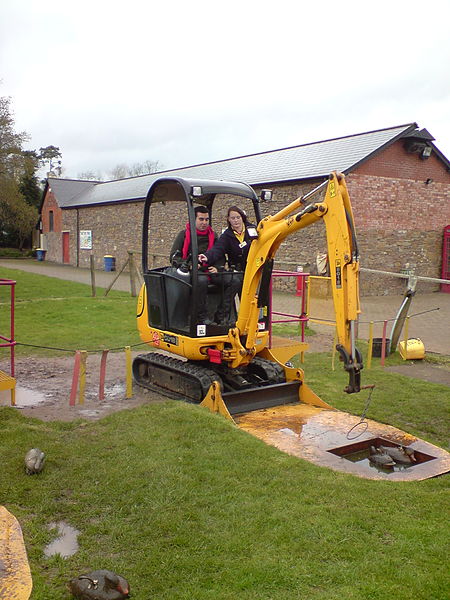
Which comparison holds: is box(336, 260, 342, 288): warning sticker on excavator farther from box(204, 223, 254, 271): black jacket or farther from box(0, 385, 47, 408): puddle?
box(0, 385, 47, 408): puddle

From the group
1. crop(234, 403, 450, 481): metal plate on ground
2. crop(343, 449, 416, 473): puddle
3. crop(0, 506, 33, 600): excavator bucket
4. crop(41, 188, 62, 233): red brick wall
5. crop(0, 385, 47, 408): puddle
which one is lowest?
crop(343, 449, 416, 473): puddle

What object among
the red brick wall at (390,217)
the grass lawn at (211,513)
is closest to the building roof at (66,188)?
the red brick wall at (390,217)

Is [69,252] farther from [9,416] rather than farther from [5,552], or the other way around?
[5,552]

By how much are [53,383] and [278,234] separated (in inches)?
166

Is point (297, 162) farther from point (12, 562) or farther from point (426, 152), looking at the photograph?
point (12, 562)

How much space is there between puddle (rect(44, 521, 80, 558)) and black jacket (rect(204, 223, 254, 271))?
3664 mm

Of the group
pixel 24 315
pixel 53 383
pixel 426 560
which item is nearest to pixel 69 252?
pixel 24 315

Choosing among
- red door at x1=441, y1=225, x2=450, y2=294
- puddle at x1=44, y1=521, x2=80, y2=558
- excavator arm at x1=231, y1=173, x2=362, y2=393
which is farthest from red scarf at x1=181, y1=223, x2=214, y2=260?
red door at x1=441, y1=225, x2=450, y2=294

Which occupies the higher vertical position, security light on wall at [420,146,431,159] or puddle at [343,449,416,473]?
security light on wall at [420,146,431,159]

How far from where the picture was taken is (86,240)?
37281mm

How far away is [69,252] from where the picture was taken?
131 ft

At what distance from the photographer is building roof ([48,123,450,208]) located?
2123 cm

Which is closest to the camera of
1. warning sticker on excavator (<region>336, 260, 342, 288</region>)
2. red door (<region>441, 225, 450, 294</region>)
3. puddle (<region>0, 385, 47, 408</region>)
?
warning sticker on excavator (<region>336, 260, 342, 288</region>)

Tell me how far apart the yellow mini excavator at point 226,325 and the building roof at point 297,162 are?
13.1m
